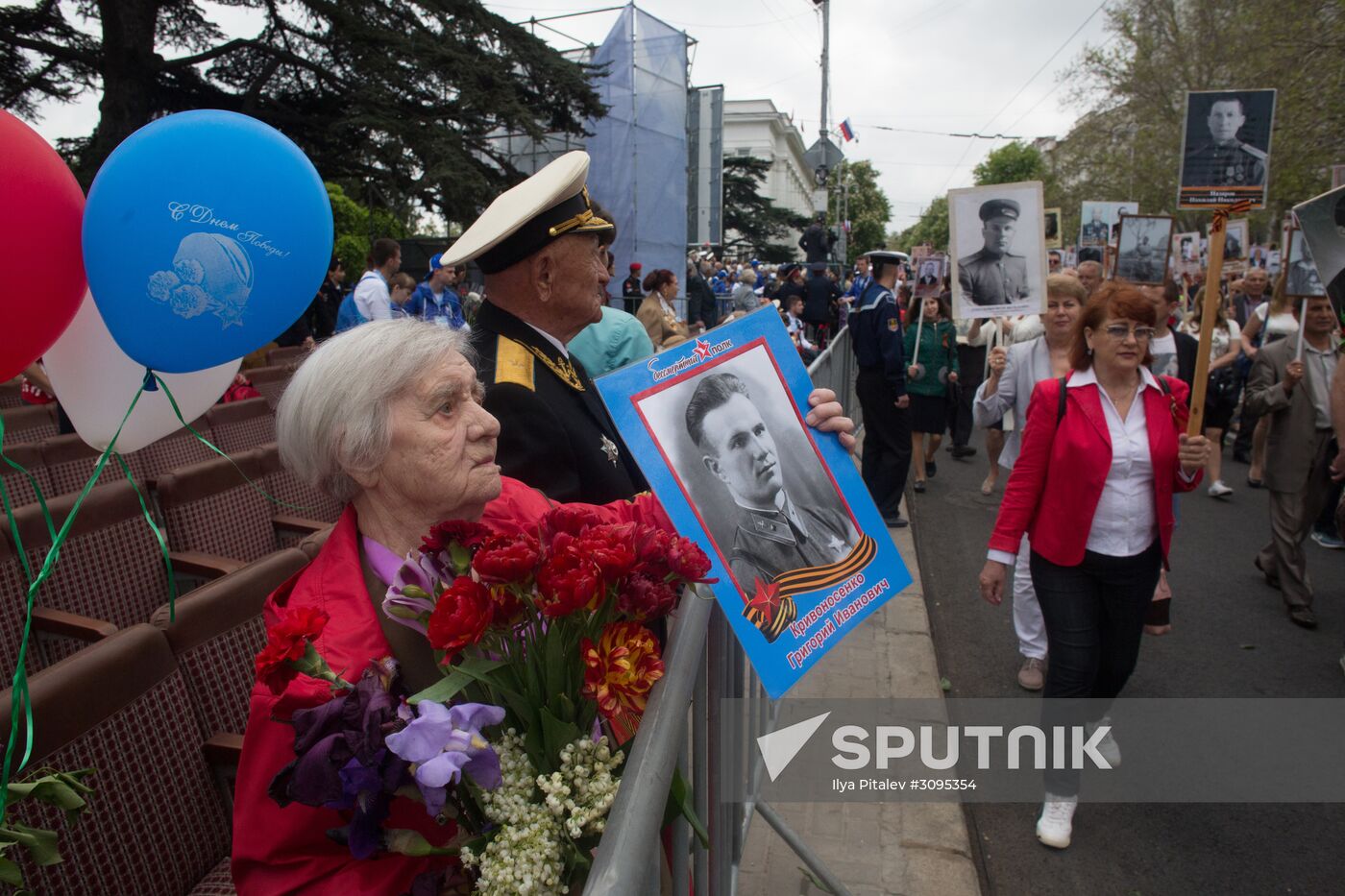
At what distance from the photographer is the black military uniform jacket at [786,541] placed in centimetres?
158

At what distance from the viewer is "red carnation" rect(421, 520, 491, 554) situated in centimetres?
121

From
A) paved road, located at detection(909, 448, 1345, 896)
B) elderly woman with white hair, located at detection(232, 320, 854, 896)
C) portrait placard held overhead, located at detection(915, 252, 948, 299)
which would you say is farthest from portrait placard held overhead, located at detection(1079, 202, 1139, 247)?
elderly woman with white hair, located at detection(232, 320, 854, 896)

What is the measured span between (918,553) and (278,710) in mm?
5818

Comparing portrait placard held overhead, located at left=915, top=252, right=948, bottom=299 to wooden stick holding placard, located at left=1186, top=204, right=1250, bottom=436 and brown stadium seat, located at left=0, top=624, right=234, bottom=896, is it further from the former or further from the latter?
brown stadium seat, located at left=0, top=624, right=234, bottom=896

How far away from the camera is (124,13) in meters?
11.7

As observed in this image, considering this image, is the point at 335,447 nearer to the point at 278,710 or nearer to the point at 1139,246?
the point at 278,710

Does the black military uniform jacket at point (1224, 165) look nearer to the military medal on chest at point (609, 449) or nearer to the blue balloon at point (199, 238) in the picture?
the military medal on chest at point (609, 449)

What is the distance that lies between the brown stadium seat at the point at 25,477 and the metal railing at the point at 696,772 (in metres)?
3.60

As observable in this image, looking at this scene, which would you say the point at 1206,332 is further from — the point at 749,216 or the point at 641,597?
the point at 749,216

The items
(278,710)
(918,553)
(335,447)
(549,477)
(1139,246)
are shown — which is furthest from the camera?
(1139,246)

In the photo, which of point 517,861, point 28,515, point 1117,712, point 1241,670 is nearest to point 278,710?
point 517,861

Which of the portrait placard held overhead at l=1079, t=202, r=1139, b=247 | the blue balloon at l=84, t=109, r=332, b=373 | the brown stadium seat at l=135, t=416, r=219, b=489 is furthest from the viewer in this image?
the portrait placard held overhead at l=1079, t=202, r=1139, b=247

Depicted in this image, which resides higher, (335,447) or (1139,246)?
(1139,246)

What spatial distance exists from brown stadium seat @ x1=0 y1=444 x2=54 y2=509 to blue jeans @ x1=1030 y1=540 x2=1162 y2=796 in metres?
4.46
